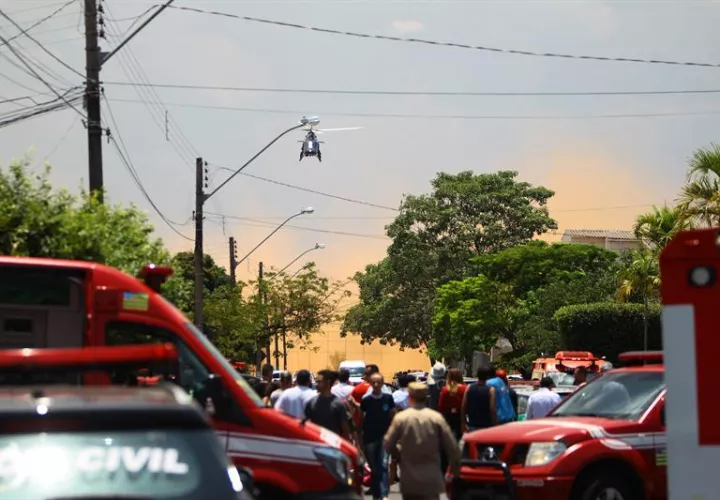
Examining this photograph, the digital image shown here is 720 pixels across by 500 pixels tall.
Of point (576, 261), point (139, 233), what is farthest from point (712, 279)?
point (576, 261)

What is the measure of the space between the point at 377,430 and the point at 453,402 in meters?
1.91

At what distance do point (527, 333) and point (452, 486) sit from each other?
50.6 m

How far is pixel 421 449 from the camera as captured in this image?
1185cm

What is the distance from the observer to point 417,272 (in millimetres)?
76188

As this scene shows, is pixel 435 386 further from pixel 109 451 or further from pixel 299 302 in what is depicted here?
pixel 299 302

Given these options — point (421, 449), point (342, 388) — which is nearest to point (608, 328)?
point (342, 388)

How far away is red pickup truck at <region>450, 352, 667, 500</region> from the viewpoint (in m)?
12.7

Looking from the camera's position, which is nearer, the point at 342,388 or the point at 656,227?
the point at 342,388

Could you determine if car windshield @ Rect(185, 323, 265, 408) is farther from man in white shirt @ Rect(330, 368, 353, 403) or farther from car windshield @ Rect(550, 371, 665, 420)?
man in white shirt @ Rect(330, 368, 353, 403)

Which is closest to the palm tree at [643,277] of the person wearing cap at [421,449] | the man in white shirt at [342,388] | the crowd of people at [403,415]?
the crowd of people at [403,415]

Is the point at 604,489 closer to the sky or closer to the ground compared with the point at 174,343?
closer to the ground

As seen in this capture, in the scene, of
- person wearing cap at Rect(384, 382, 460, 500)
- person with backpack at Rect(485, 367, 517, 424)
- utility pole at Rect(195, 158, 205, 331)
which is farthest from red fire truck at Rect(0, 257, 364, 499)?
utility pole at Rect(195, 158, 205, 331)

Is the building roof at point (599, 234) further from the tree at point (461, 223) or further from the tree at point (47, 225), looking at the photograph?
the tree at point (47, 225)

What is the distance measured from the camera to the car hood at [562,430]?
1294 centimetres
